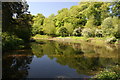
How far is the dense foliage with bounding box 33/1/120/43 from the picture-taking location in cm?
3381

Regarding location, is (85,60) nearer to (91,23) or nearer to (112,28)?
(112,28)

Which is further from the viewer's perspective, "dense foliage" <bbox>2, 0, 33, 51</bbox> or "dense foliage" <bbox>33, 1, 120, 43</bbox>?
"dense foliage" <bbox>33, 1, 120, 43</bbox>

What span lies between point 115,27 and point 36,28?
3447 centimetres

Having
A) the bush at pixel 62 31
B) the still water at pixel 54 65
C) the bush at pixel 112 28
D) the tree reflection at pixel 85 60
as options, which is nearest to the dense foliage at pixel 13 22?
the still water at pixel 54 65

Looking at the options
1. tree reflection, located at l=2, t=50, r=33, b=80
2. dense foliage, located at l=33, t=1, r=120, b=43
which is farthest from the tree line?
tree reflection, located at l=2, t=50, r=33, b=80

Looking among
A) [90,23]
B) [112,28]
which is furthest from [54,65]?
[90,23]

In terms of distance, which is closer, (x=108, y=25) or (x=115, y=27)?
(x=115, y=27)

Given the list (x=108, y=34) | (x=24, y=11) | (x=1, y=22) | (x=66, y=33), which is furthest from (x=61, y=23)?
(x=1, y=22)

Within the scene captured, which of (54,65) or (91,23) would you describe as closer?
(54,65)

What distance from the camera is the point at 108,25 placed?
111ft

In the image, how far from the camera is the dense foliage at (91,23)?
3381 centimetres

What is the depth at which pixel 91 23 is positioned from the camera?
1754 inches

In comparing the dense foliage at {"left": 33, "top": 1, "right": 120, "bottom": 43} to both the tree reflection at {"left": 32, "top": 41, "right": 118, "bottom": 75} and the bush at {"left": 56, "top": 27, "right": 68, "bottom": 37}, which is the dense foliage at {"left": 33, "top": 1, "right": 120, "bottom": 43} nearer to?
the bush at {"left": 56, "top": 27, "right": 68, "bottom": 37}

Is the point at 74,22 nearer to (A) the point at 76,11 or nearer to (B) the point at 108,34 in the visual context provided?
(A) the point at 76,11
